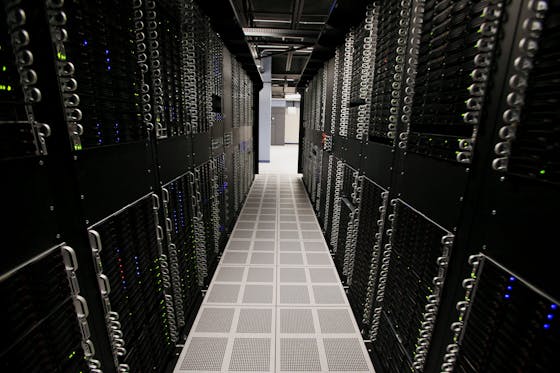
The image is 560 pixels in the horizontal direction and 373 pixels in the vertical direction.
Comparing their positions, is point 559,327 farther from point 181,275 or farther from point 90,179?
point 181,275

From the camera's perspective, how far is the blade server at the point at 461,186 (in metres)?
0.85

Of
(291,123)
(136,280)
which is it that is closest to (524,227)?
(136,280)

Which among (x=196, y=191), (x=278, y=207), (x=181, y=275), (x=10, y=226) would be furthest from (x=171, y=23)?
(x=278, y=207)

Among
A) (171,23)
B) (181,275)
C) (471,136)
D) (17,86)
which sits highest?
(171,23)

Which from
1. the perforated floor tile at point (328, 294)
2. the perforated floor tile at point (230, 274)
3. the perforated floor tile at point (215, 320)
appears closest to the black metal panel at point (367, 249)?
the perforated floor tile at point (328, 294)

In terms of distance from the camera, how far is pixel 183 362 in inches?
85.0

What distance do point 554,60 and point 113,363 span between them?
83.5 inches

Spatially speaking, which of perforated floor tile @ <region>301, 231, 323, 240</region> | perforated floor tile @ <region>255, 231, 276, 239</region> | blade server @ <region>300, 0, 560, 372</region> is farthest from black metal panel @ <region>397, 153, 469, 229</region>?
perforated floor tile @ <region>255, 231, 276, 239</region>

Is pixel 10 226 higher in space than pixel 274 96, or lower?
lower

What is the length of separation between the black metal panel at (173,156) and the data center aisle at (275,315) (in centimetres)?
149

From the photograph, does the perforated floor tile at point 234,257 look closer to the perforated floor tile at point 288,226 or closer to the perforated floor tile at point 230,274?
the perforated floor tile at point 230,274

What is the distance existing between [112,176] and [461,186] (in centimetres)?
166

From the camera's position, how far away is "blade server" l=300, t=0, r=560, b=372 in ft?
2.80

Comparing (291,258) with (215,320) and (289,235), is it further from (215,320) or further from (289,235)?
(215,320)
